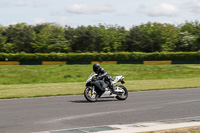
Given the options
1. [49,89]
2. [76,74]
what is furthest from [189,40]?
[49,89]

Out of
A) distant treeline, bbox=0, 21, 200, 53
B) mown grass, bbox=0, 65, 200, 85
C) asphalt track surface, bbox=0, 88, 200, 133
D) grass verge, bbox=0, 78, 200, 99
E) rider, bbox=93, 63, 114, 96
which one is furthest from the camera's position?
distant treeline, bbox=0, 21, 200, 53

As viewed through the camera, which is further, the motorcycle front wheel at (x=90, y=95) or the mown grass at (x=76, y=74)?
the mown grass at (x=76, y=74)

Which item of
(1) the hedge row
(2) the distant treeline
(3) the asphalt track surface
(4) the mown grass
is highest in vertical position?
(2) the distant treeline

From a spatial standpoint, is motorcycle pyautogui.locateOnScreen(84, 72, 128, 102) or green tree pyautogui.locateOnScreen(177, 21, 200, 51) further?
green tree pyautogui.locateOnScreen(177, 21, 200, 51)

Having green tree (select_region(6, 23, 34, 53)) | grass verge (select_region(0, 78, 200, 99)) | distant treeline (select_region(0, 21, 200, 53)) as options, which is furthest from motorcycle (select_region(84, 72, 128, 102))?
green tree (select_region(6, 23, 34, 53))

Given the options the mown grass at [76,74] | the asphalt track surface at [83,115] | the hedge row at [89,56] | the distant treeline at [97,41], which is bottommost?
the mown grass at [76,74]

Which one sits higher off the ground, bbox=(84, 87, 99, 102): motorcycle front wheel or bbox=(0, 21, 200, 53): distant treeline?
bbox=(0, 21, 200, 53): distant treeline

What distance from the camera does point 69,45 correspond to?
83.1 metres

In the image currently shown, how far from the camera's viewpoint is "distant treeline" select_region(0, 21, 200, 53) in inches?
3231

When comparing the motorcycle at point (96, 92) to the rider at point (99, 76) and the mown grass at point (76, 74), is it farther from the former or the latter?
the mown grass at point (76, 74)

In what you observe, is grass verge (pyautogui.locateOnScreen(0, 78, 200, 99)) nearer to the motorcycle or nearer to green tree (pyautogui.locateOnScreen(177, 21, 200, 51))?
the motorcycle

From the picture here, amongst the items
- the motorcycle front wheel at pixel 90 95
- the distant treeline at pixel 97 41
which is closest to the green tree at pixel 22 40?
the distant treeline at pixel 97 41

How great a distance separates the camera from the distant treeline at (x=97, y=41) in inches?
3231

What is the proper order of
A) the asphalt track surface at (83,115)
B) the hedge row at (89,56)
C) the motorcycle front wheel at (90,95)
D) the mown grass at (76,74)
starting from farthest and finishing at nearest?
the hedge row at (89,56) < the mown grass at (76,74) < the motorcycle front wheel at (90,95) < the asphalt track surface at (83,115)
